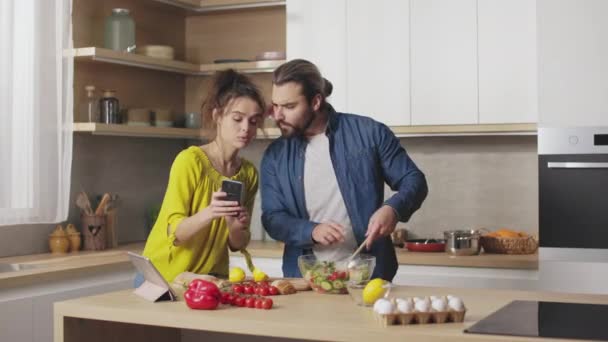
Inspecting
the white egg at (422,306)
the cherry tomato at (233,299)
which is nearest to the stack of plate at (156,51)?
the cherry tomato at (233,299)

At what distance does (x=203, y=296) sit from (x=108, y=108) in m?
2.22

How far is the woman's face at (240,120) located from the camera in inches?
112

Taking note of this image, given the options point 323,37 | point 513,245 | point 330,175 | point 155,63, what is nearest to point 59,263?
point 155,63

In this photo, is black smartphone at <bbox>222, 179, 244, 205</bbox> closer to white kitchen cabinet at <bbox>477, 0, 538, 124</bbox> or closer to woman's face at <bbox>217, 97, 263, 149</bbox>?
woman's face at <bbox>217, 97, 263, 149</bbox>

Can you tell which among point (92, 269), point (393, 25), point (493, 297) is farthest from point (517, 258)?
point (92, 269)

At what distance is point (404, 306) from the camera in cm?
215

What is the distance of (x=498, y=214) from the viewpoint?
4754 millimetres

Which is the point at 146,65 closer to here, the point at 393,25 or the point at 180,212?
the point at 393,25

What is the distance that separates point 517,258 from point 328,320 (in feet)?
6.83

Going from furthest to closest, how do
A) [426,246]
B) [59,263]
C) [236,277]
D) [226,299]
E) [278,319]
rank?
[426,246], [59,263], [236,277], [226,299], [278,319]

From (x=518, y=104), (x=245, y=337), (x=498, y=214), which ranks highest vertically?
(x=518, y=104)

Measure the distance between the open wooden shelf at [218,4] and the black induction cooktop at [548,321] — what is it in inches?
112

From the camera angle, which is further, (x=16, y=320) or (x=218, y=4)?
(x=218, y=4)

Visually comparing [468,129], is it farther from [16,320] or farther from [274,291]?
[16,320]
